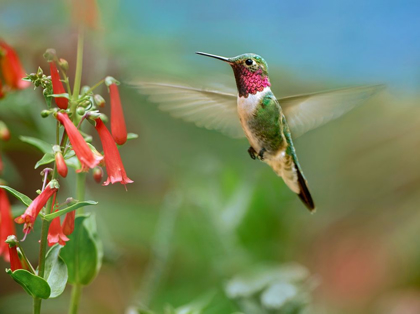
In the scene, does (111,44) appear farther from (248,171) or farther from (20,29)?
(248,171)

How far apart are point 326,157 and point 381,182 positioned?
48 cm

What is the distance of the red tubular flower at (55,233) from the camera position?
3.36ft

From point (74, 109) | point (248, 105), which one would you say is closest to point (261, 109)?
point (248, 105)

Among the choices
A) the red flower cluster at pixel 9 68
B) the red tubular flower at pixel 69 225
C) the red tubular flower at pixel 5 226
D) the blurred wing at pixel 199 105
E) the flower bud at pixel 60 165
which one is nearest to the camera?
the flower bud at pixel 60 165

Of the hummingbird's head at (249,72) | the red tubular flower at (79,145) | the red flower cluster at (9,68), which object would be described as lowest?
the red tubular flower at (79,145)

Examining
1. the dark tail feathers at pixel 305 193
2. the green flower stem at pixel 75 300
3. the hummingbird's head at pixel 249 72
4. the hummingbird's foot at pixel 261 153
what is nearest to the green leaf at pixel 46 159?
the green flower stem at pixel 75 300

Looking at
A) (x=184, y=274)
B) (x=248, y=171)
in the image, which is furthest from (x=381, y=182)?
(x=184, y=274)

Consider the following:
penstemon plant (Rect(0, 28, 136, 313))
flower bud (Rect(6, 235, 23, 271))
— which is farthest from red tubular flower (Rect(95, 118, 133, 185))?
flower bud (Rect(6, 235, 23, 271))

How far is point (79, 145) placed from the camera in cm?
100

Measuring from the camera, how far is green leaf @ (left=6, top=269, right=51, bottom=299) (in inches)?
36.9

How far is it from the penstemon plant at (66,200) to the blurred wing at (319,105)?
0.56 metres

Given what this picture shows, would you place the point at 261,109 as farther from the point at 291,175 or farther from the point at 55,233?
the point at 55,233

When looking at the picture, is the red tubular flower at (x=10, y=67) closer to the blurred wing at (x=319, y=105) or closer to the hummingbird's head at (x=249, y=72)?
the hummingbird's head at (x=249, y=72)

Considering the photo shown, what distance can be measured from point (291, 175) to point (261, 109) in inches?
8.9
